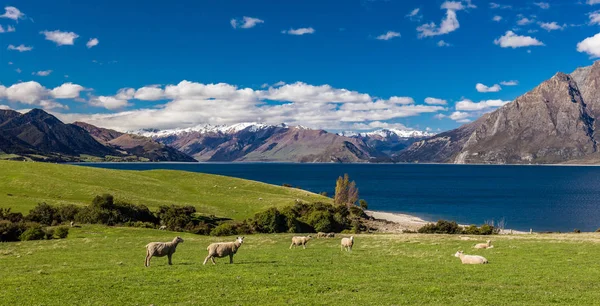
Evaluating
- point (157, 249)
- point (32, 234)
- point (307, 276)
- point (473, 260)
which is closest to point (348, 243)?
point (473, 260)

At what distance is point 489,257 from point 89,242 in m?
40.6

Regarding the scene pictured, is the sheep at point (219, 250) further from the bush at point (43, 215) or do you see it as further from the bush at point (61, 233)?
the bush at point (43, 215)

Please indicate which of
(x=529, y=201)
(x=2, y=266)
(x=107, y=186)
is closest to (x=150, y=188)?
(x=107, y=186)

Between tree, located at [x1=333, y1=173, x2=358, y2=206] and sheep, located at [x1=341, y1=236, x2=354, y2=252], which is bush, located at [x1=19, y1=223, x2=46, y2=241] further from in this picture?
tree, located at [x1=333, y1=173, x2=358, y2=206]

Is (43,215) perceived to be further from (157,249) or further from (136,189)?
(157,249)

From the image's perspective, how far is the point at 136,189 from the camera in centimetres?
10206

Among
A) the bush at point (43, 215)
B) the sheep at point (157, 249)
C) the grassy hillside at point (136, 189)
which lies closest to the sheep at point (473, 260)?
the sheep at point (157, 249)

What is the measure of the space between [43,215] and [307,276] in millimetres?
55791

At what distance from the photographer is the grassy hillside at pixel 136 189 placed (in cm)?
8569

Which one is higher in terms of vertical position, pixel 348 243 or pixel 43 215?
pixel 348 243

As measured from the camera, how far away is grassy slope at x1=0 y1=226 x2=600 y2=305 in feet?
65.5

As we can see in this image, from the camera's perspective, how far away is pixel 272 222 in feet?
234

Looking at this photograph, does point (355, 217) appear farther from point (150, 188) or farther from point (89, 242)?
point (89, 242)

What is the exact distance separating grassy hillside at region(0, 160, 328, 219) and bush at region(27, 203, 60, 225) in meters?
5.42
